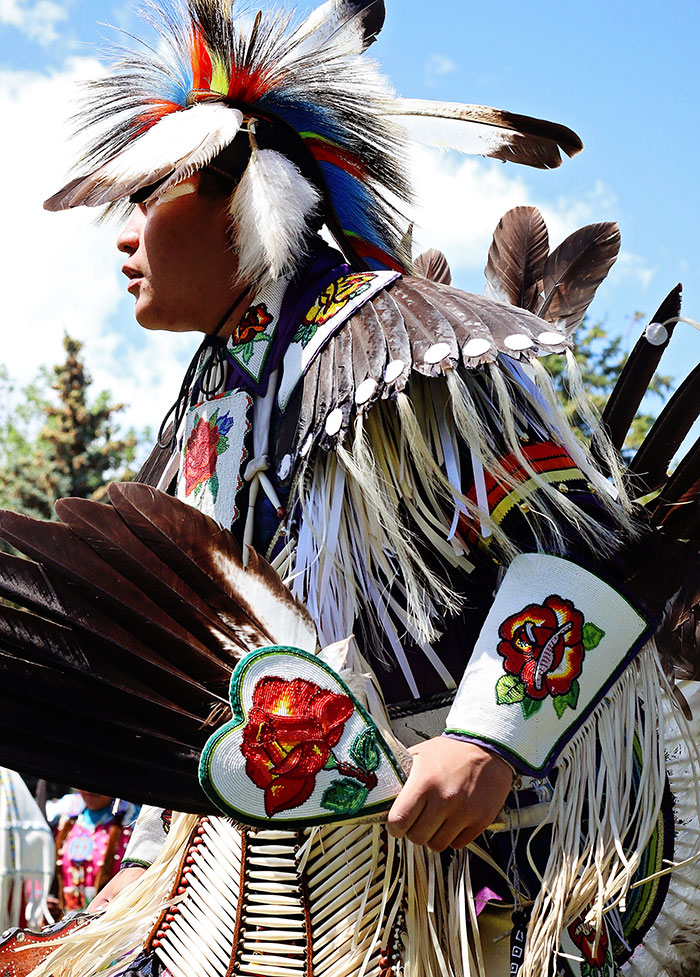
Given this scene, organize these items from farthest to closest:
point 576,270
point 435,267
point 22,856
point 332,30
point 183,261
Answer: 1. point 22,856
2. point 435,267
3. point 576,270
4. point 332,30
5. point 183,261

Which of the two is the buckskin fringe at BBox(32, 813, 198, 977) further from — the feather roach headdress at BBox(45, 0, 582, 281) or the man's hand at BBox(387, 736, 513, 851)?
the feather roach headdress at BBox(45, 0, 582, 281)

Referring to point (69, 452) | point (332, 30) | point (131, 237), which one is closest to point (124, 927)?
point (131, 237)

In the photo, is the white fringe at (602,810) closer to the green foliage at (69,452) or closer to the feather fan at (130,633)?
the feather fan at (130,633)

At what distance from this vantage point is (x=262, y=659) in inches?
64.9

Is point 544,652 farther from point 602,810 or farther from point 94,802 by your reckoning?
point 94,802

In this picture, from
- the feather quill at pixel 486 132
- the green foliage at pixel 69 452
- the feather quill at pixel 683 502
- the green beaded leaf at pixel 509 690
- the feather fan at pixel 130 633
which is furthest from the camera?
the green foliage at pixel 69 452

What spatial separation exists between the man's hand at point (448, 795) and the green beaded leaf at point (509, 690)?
0.08 metres

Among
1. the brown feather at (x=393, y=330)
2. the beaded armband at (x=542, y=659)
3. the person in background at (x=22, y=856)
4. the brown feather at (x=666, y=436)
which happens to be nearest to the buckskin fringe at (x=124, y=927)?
the beaded armband at (x=542, y=659)

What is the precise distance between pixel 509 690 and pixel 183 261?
1141 mm

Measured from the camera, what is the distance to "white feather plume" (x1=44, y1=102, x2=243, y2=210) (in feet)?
6.96

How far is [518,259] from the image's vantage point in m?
2.87

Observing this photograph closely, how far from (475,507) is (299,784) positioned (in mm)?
535

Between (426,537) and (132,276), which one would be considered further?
A: (132,276)

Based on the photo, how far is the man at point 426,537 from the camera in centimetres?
173
